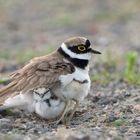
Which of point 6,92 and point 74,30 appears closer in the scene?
point 6,92

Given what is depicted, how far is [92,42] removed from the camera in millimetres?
13586

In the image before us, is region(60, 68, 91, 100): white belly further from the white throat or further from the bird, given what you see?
the white throat

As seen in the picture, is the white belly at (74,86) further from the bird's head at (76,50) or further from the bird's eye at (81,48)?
the bird's eye at (81,48)

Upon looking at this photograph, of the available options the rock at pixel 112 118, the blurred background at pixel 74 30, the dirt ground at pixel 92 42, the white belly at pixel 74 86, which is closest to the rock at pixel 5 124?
the dirt ground at pixel 92 42

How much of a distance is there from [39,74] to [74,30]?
8045 millimetres

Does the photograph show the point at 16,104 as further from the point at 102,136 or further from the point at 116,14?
the point at 116,14

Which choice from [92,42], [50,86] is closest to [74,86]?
[50,86]

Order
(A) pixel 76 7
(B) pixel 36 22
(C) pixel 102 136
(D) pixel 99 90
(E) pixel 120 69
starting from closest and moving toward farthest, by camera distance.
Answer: (C) pixel 102 136
(D) pixel 99 90
(E) pixel 120 69
(B) pixel 36 22
(A) pixel 76 7

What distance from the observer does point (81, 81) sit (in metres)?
6.98

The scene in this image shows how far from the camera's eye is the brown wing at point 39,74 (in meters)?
6.90

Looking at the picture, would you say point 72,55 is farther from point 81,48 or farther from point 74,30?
point 74,30

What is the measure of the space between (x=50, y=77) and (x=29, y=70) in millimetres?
300

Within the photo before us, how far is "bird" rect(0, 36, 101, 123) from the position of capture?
6.86 meters

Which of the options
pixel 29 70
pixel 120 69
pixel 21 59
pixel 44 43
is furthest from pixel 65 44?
pixel 44 43
